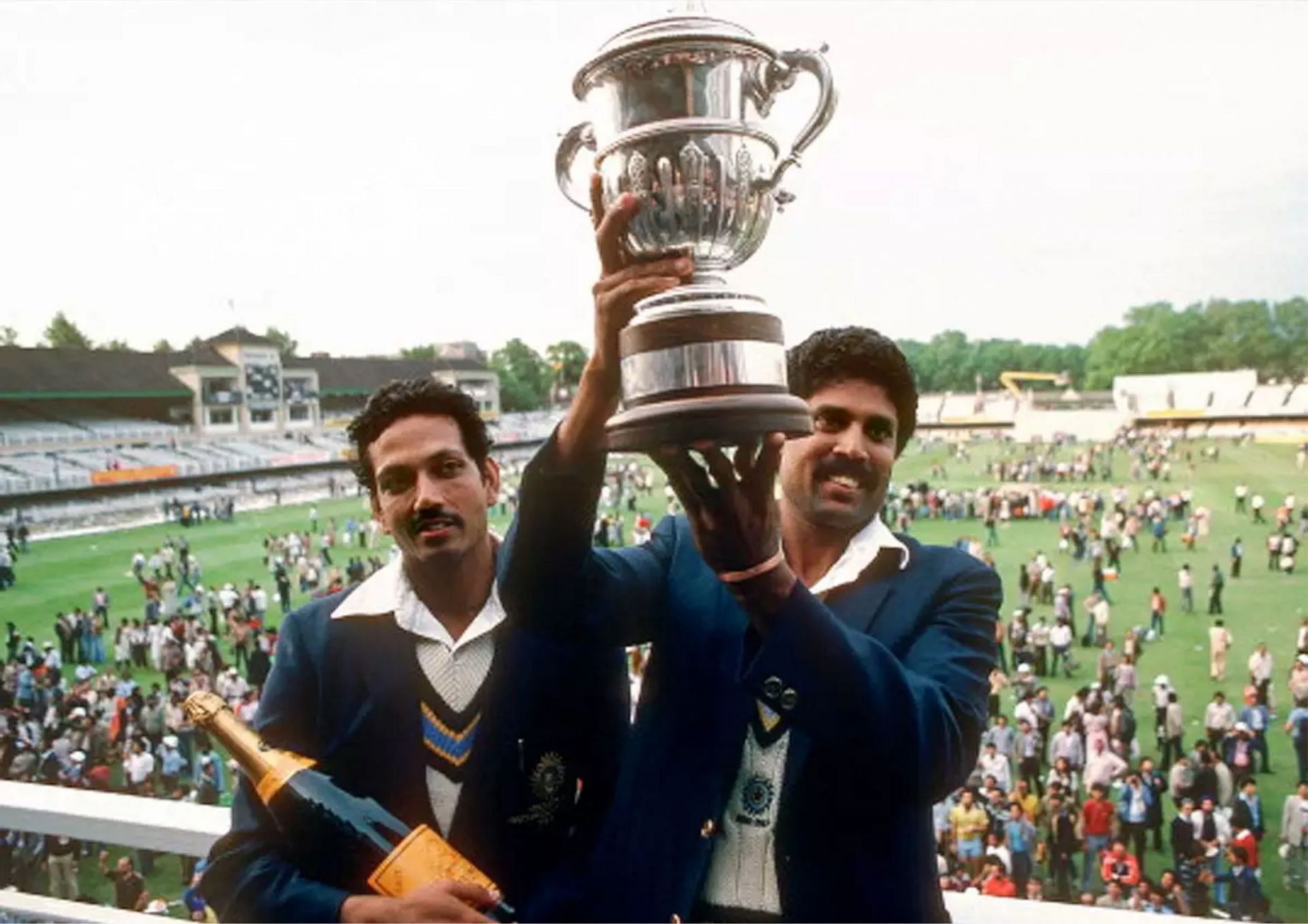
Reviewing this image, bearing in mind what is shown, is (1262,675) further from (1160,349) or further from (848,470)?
(1160,349)

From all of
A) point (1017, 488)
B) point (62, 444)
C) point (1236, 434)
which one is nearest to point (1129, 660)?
point (1017, 488)

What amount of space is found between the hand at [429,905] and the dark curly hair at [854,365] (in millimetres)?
811

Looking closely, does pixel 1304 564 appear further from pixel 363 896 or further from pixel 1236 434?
pixel 363 896

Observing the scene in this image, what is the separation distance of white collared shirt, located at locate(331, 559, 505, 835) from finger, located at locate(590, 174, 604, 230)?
617 millimetres

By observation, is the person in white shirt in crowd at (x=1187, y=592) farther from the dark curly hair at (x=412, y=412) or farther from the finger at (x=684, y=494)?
the finger at (x=684, y=494)

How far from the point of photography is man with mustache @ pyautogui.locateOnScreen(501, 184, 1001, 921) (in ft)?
3.46

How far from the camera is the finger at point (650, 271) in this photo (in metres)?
1.11

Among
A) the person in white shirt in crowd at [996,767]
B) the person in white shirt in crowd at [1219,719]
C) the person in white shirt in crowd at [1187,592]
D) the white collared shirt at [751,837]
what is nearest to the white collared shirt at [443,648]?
the white collared shirt at [751,837]

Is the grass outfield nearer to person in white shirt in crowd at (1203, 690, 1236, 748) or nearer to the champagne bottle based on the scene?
person in white shirt in crowd at (1203, 690, 1236, 748)

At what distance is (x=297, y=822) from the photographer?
1.42m

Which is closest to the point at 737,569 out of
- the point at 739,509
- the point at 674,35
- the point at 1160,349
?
the point at 739,509

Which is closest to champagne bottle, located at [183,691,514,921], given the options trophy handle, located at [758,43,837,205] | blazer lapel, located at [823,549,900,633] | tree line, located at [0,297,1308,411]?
blazer lapel, located at [823,549,900,633]

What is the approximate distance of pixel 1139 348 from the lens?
1120 inches

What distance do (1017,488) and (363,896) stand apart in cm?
2099
